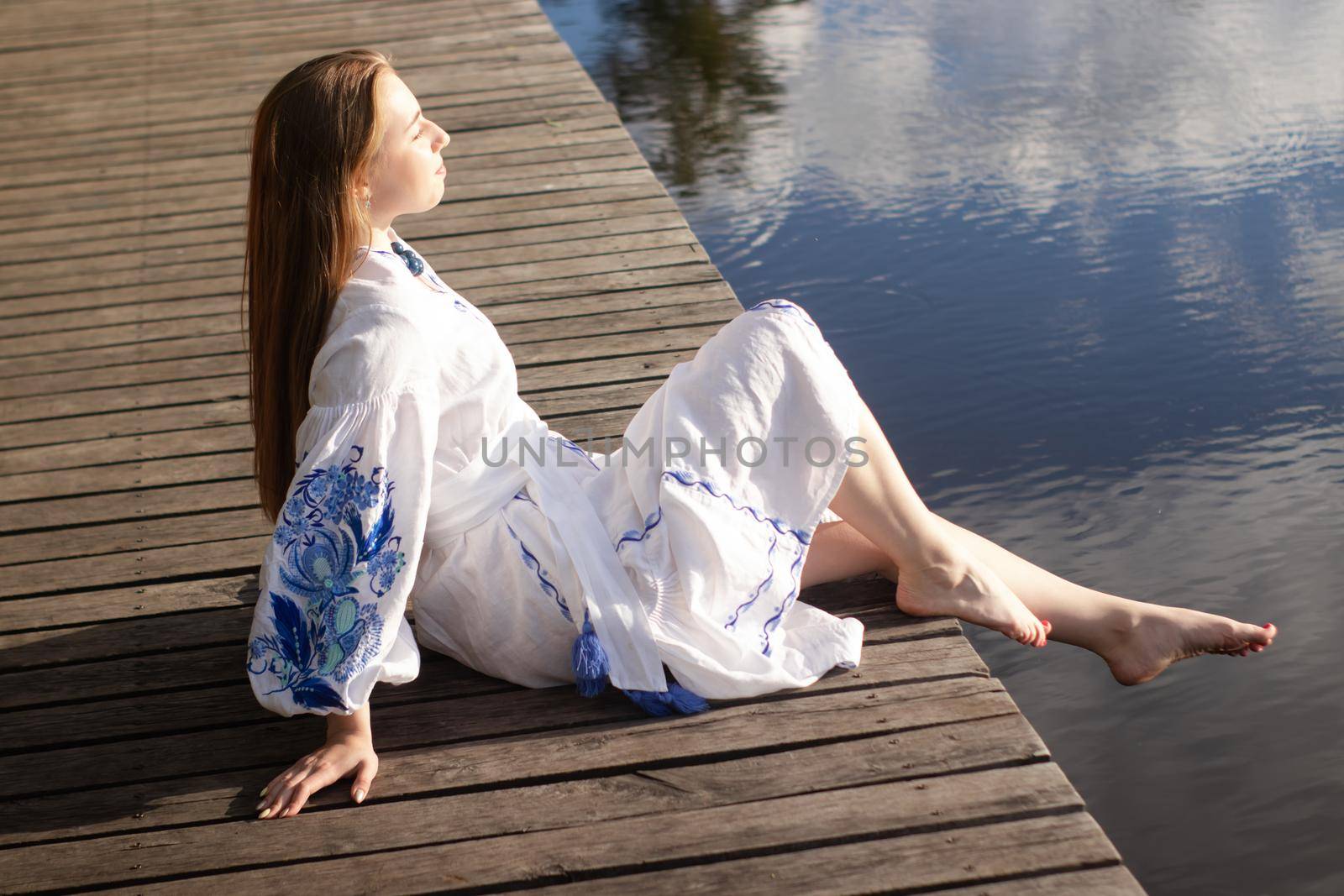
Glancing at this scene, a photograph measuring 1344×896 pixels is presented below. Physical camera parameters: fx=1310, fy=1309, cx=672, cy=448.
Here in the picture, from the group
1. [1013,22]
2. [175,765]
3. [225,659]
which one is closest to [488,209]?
[225,659]

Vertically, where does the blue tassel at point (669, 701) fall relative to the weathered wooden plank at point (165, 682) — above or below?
above

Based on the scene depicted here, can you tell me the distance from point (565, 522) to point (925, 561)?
1.67 feet

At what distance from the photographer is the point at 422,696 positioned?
1.85m

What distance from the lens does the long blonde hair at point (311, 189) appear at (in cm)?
165

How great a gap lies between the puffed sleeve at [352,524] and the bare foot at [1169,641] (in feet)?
3.51

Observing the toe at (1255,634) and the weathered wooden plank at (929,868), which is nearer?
the weathered wooden plank at (929,868)

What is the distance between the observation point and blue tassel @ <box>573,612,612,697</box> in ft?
5.56

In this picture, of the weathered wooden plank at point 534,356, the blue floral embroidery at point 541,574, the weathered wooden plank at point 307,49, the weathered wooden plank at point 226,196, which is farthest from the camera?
the weathered wooden plank at point 307,49

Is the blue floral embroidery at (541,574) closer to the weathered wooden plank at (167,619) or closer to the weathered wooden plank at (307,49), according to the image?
the weathered wooden plank at (167,619)

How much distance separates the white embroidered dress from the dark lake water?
2.75ft

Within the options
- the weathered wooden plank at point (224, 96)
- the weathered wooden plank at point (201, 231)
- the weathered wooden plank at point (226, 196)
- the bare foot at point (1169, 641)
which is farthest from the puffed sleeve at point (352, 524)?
the weathered wooden plank at point (224, 96)

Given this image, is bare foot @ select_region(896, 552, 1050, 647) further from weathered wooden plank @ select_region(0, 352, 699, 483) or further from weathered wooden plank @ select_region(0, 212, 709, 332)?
weathered wooden plank @ select_region(0, 212, 709, 332)

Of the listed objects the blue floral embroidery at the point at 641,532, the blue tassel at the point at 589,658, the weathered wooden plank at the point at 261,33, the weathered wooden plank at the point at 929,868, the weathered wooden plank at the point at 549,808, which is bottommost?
the weathered wooden plank at the point at 261,33

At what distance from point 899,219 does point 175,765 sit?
3.06 metres
